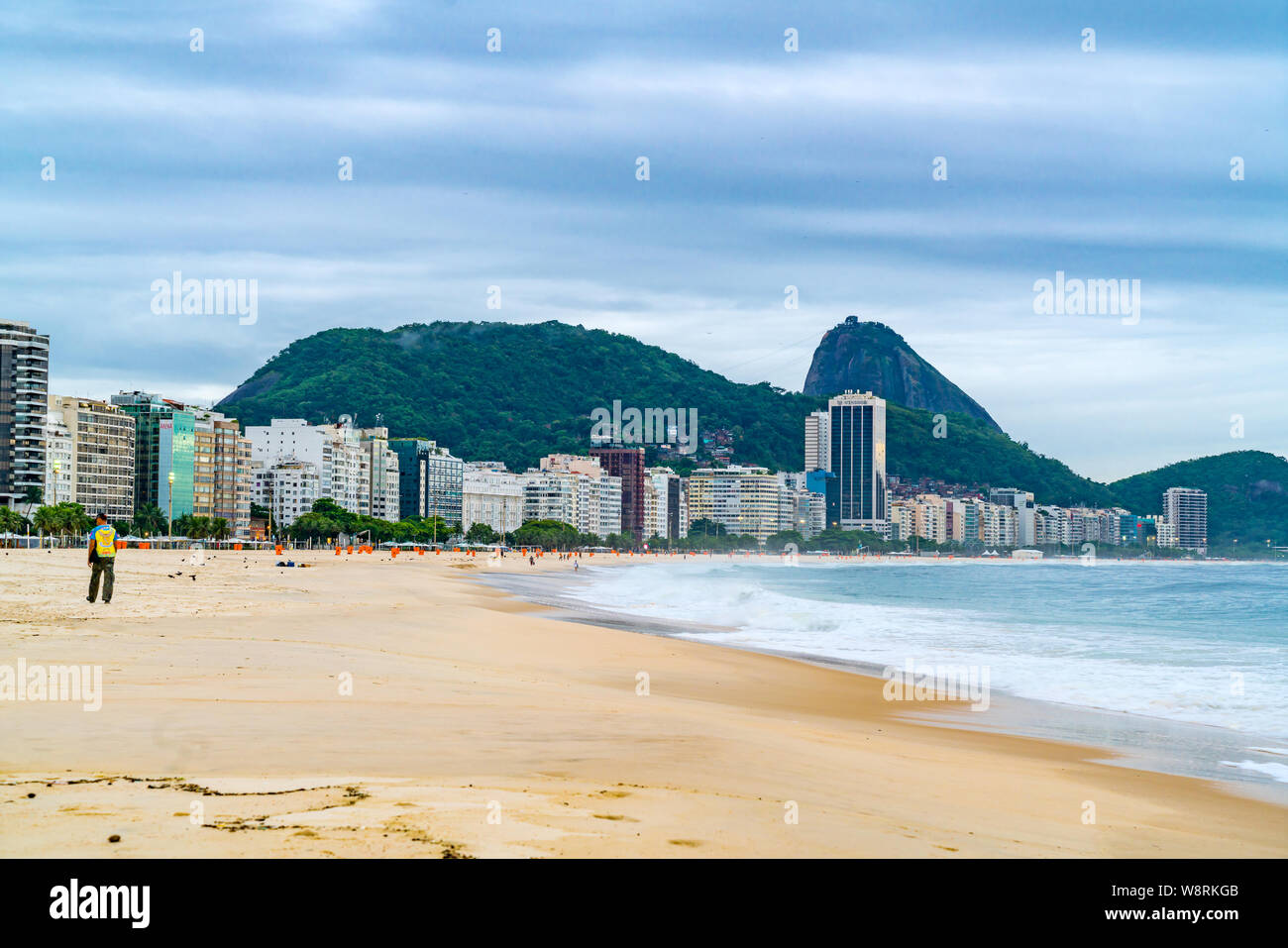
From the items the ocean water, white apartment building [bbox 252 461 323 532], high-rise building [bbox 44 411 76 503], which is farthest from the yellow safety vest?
white apartment building [bbox 252 461 323 532]

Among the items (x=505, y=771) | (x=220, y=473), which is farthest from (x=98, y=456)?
(x=505, y=771)

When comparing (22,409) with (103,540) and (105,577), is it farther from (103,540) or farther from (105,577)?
(103,540)

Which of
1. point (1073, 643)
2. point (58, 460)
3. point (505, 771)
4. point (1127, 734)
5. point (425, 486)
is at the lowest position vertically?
point (1073, 643)

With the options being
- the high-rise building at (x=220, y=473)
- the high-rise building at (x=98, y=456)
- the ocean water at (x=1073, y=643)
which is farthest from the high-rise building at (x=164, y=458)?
the ocean water at (x=1073, y=643)

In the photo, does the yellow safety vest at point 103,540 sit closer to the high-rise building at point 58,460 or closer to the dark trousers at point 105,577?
the dark trousers at point 105,577
